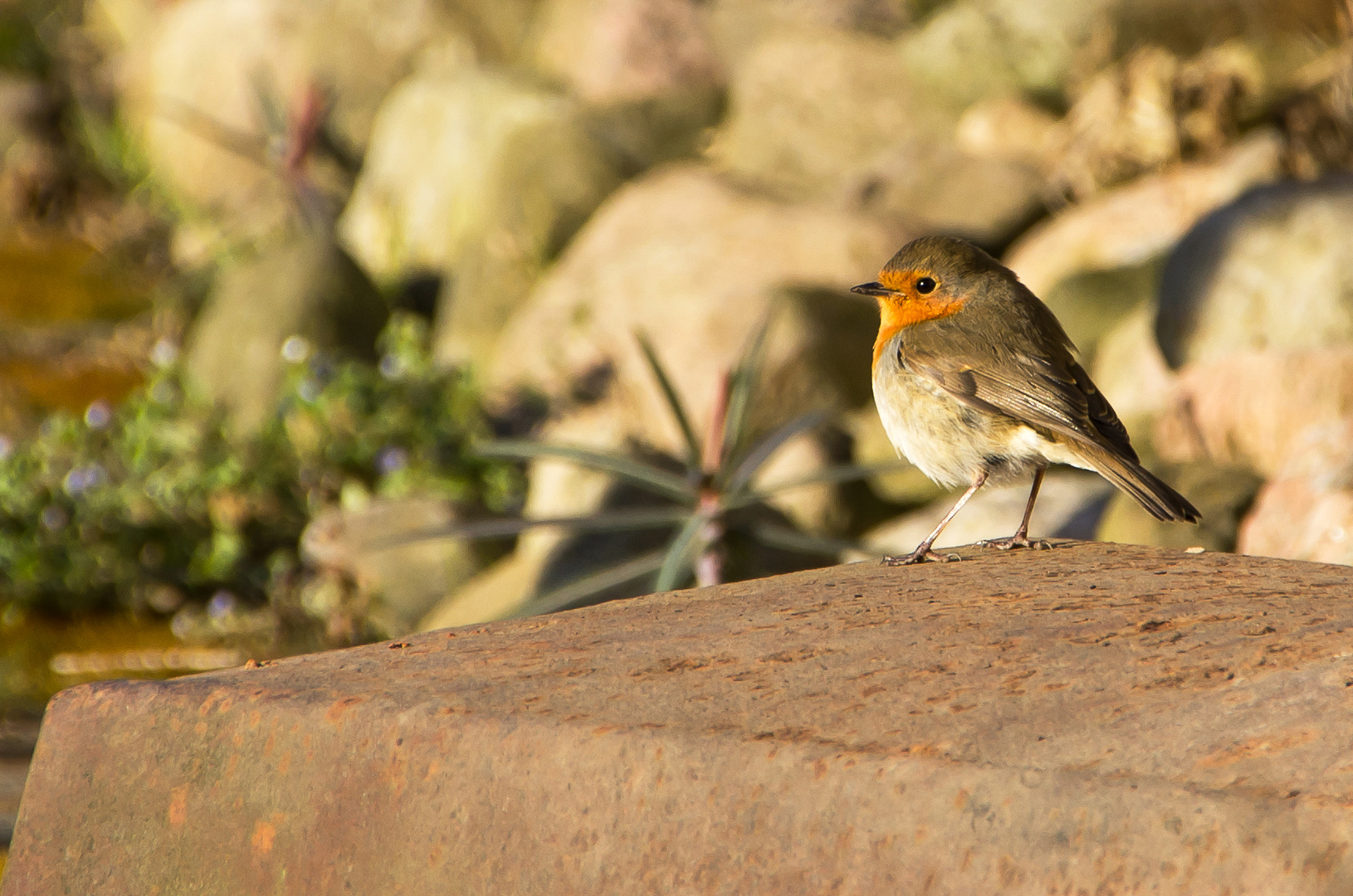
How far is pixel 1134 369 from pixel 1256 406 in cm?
117

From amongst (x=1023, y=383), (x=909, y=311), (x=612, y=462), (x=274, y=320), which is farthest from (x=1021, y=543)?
(x=274, y=320)

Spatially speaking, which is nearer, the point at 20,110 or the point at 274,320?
the point at 274,320

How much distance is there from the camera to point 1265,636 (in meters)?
1.87

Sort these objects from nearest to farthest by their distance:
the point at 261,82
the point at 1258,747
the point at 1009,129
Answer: the point at 1258,747 → the point at 1009,129 → the point at 261,82

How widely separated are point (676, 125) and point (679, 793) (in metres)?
9.04

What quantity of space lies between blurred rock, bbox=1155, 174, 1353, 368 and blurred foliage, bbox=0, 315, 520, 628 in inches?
135

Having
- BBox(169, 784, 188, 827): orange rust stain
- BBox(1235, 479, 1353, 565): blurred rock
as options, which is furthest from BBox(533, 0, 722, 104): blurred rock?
BBox(169, 784, 188, 827): orange rust stain

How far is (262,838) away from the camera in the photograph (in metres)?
1.90

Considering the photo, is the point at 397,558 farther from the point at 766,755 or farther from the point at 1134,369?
the point at 766,755

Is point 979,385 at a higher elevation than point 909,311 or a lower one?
lower

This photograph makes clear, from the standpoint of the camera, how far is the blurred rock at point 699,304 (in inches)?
269

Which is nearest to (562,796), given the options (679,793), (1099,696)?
(679,793)

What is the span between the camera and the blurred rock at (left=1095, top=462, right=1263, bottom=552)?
181 inches

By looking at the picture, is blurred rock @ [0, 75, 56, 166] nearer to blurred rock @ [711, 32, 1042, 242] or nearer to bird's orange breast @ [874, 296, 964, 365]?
blurred rock @ [711, 32, 1042, 242]
